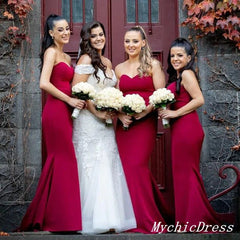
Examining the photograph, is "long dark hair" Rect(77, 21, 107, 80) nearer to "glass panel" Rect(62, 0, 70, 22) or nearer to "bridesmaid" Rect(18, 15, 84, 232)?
"bridesmaid" Rect(18, 15, 84, 232)

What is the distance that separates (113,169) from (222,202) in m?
1.80

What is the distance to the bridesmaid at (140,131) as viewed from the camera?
25.4 ft

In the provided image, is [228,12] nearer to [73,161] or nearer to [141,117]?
[141,117]

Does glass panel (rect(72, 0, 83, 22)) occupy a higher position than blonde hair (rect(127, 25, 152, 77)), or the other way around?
glass panel (rect(72, 0, 83, 22))

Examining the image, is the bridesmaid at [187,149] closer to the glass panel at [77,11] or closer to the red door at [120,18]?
the red door at [120,18]

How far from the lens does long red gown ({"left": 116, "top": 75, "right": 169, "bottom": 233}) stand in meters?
7.67

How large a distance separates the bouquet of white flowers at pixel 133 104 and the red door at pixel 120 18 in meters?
1.66

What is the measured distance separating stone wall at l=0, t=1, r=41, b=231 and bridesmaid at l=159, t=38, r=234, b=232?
1.92 metres

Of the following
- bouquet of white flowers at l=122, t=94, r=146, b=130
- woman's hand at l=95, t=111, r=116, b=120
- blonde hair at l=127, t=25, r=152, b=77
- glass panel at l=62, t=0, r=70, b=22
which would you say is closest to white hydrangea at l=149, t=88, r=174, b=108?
bouquet of white flowers at l=122, t=94, r=146, b=130

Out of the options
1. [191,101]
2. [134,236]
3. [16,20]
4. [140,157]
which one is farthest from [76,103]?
[16,20]

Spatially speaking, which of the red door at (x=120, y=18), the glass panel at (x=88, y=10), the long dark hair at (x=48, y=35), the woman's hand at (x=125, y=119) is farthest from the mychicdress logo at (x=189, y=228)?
the glass panel at (x=88, y=10)

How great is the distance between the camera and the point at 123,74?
316 inches

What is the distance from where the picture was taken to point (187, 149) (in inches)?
303

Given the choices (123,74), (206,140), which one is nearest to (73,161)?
(123,74)
